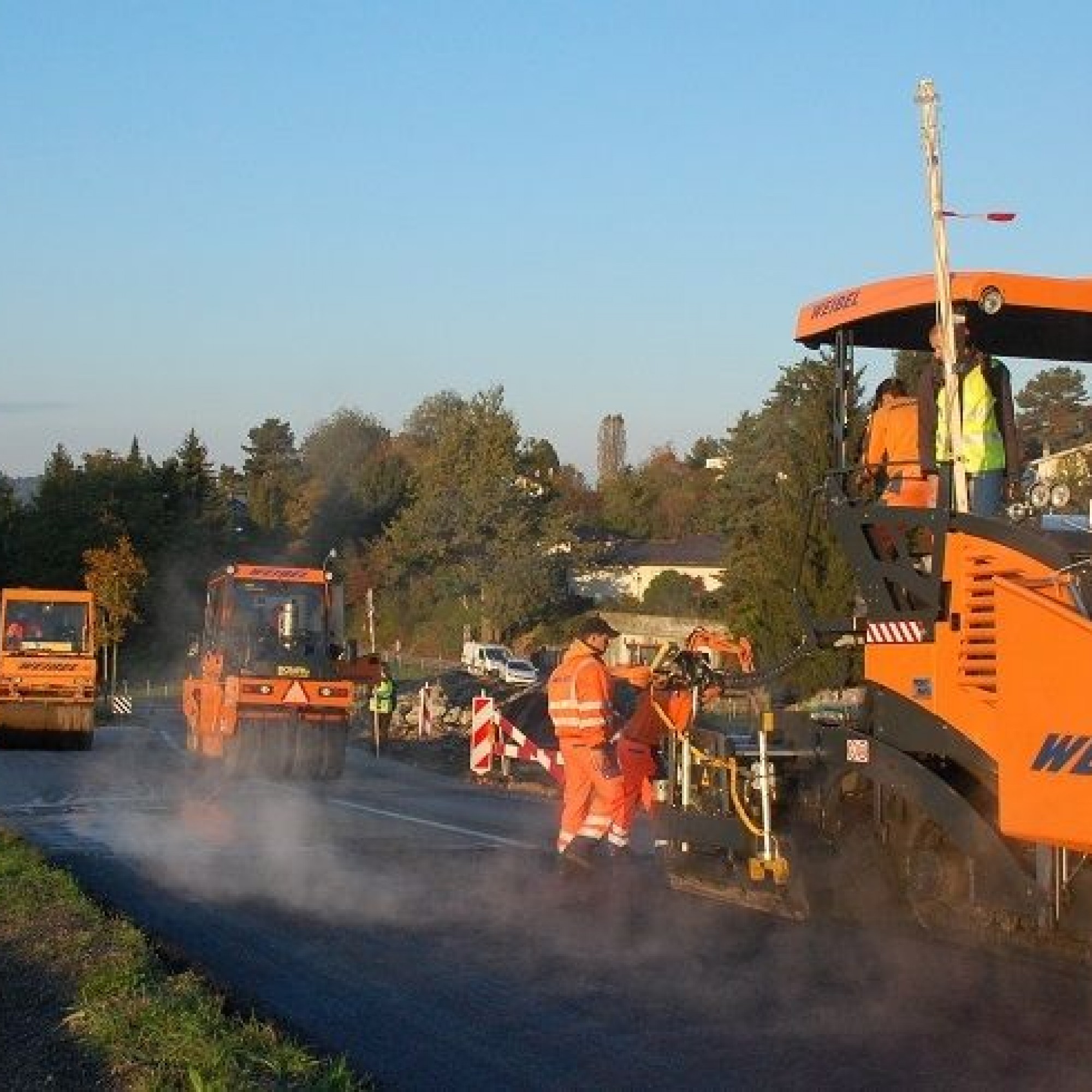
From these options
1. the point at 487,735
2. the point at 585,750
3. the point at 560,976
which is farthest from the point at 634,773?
the point at 487,735

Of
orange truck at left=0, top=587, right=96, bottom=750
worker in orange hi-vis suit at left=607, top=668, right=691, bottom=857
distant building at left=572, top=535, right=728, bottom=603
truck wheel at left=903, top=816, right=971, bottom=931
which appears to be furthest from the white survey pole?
distant building at left=572, top=535, right=728, bottom=603

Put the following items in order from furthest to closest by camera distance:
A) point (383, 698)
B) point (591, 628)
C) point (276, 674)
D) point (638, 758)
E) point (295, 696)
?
1. point (383, 698)
2. point (276, 674)
3. point (295, 696)
4. point (638, 758)
5. point (591, 628)

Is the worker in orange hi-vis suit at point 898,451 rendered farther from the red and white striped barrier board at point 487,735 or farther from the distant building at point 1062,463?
the red and white striped barrier board at point 487,735

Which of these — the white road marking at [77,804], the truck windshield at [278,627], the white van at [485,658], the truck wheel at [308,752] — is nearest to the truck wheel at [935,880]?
the white road marking at [77,804]

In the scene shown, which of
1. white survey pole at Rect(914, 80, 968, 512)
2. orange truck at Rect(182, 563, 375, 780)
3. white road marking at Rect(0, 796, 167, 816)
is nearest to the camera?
white survey pole at Rect(914, 80, 968, 512)

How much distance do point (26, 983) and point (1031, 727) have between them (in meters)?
4.75

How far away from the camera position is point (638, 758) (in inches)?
497

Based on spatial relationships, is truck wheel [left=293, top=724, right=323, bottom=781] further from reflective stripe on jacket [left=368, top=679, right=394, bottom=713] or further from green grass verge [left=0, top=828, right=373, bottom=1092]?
green grass verge [left=0, top=828, right=373, bottom=1092]

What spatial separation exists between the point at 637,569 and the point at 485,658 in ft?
72.2

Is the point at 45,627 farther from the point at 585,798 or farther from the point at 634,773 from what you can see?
the point at 585,798

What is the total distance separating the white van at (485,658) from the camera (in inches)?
2202

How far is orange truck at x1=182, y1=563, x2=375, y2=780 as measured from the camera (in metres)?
24.7

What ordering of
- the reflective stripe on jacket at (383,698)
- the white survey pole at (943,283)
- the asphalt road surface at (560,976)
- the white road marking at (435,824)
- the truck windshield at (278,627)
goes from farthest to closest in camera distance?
the reflective stripe on jacket at (383,698), the truck windshield at (278,627), the white road marking at (435,824), the white survey pole at (943,283), the asphalt road surface at (560,976)

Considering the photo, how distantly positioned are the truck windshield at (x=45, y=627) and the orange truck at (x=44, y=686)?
0.5 inches
